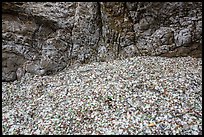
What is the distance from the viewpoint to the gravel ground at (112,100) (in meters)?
5.61

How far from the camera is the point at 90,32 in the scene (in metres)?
8.96

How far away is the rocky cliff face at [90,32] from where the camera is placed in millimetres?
8055

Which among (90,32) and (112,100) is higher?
(90,32)

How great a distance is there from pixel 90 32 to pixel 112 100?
144 inches

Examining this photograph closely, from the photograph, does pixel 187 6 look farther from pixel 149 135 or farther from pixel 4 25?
pixel 4 25

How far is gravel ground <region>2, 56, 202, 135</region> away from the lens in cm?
561

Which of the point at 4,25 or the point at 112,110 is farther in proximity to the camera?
the point at 4,25

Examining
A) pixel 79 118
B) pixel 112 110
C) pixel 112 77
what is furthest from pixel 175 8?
pixel 79 118

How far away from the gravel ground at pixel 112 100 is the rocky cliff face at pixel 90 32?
0.60 metres

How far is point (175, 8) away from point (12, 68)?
6.70m

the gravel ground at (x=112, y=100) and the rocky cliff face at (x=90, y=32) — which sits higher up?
the rocky cliff face at (x=90, y=32)

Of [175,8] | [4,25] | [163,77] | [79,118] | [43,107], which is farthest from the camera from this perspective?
[175,8]

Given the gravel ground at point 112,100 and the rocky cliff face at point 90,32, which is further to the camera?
the rocky cliff face at point 90,32

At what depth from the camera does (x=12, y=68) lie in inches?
320
